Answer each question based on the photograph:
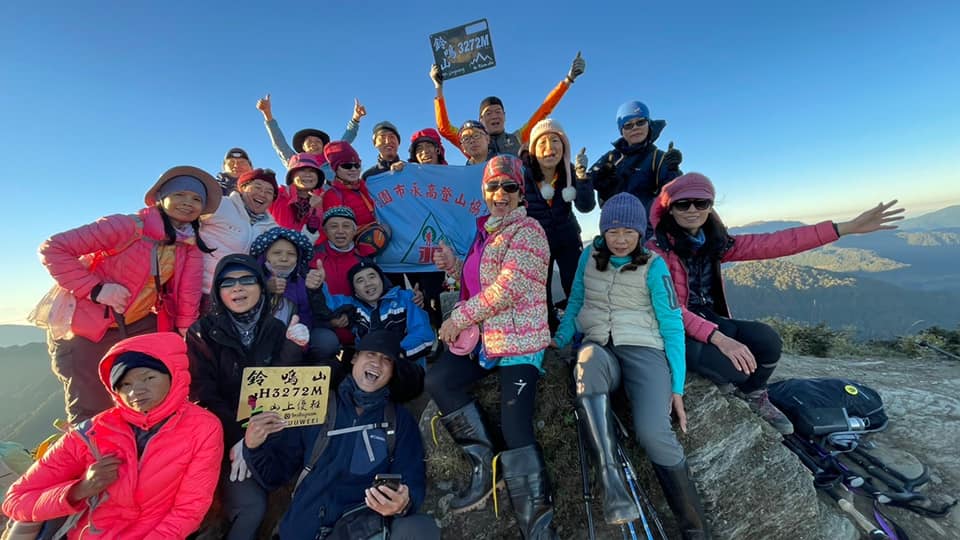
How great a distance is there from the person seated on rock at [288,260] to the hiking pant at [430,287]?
223cm

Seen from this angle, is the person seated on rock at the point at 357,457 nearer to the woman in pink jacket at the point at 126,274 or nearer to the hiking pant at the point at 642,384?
the hiking pant at the point at 642,384

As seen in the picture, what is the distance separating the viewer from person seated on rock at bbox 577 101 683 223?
6.13 meters

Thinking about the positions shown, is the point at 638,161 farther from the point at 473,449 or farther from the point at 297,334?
the point at 297,334

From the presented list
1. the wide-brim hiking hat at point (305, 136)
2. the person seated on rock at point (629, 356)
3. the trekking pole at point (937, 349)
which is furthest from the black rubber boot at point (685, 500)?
the trekking pole at point (937, 349)

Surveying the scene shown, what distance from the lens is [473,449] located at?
385 centimetres

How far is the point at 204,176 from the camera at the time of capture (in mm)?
5043

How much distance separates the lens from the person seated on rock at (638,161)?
6.13 m

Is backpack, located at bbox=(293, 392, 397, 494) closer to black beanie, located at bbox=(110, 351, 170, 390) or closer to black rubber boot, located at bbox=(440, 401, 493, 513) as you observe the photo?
black rubber boot, located at bbox=(440, 401, 493, 513)

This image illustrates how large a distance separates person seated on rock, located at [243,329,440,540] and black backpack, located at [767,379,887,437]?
6.21 m

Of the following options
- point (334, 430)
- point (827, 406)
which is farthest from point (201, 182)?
point (827, 406)

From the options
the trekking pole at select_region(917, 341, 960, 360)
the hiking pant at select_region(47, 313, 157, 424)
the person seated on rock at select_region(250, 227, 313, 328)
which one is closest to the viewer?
the hiking pant at select_region(47, 313, 157, 424)

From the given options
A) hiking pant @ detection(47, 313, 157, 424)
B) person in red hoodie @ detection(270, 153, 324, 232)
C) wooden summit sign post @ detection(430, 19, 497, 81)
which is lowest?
hiking pant @ detection(47, 313, 157, 424)

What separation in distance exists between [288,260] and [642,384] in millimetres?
4812

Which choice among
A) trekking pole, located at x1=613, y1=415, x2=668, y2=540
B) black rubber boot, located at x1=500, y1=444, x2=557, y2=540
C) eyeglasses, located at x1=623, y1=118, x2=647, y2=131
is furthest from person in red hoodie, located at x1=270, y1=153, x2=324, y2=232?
trekking pole, located at x1=613, y1=415, x2=668, y2=540
